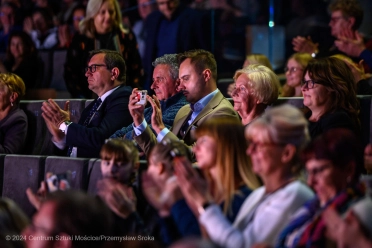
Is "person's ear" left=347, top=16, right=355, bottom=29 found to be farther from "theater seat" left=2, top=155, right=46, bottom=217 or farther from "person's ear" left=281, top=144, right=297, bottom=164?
"person's ear" left=281, top=144, right=297, bottom=164

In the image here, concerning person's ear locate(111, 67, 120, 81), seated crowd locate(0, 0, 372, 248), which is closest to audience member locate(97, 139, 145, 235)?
seated crowd locate(0, 0, 372, 248)

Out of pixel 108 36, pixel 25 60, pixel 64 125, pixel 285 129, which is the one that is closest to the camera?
pixel 285 129

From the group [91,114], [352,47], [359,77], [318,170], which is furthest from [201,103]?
[318,170]

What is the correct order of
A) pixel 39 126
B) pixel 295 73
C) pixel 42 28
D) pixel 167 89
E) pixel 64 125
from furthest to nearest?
pixel 42 28 < pixel 295 73 < pixel 39 126 < pixel 167 89 < pixel 64 125

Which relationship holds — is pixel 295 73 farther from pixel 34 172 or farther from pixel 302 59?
pixel 34 172

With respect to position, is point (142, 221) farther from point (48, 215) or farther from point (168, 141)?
point (48, 215)

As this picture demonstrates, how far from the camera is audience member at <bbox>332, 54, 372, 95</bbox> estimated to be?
507 cm

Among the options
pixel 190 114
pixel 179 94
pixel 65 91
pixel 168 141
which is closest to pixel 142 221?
pixel 168 141

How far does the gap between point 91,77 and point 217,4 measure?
2498 millimetres

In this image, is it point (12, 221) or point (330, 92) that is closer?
point (12, 221)

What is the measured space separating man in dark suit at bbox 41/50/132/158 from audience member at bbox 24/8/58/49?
2812 mm

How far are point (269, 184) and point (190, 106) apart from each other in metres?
1.77

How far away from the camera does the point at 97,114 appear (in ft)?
16.9

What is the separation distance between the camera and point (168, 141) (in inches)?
140
